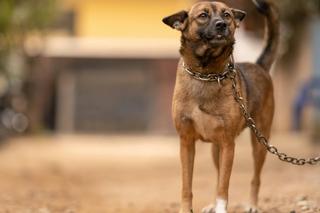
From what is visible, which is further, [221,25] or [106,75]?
[106,75]

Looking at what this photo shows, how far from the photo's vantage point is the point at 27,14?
23141 millimetres

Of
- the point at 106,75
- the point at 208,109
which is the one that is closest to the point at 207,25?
the point at 208,109

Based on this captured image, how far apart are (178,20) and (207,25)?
328 millimetres

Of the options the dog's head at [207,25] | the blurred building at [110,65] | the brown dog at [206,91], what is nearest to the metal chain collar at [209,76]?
the brown dog at [206,91]

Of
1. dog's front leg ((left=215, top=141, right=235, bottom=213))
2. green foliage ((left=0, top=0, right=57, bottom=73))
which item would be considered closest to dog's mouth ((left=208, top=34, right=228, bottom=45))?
dog's front leg ((left=215, top=141, right=235, bottom=213))

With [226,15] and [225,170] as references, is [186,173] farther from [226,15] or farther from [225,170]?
[226,15]

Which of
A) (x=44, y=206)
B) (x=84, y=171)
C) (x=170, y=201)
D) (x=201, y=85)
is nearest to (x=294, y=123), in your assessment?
(x=84, y=171)

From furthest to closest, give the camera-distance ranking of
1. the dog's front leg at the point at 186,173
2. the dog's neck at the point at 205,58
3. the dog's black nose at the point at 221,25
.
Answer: the dog's front leg at the point at 186,173
the dog's neck at the point at 205,58
the dog's black nose at the point at 221,25

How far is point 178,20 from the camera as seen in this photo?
725cm

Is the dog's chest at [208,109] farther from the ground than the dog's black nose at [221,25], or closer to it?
closer to it

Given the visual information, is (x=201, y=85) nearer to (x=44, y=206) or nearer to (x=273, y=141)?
→ (x=44, y=206)

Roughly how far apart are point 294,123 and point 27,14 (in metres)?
8.26

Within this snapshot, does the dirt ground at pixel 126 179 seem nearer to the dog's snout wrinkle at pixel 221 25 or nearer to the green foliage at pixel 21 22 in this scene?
the dog's snout wrinkle at pixel 221 25

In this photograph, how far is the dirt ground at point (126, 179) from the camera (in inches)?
382
